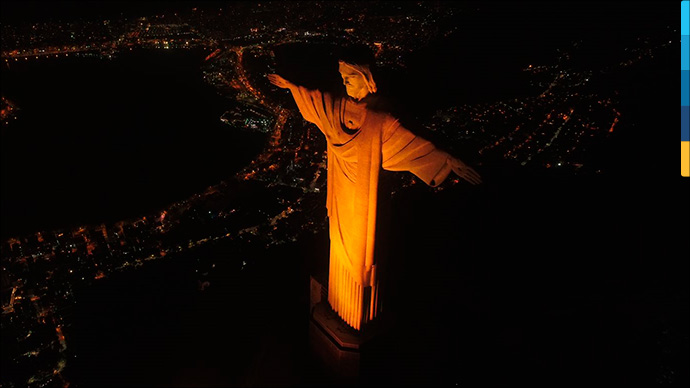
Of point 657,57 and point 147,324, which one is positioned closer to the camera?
point 147,324

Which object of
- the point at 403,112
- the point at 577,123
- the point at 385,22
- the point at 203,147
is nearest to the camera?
the point at 403,112

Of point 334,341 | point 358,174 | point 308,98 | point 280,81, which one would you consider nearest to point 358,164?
point 358,174

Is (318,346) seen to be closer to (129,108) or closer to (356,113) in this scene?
(356,113)

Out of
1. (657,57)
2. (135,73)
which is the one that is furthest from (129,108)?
(657,57)

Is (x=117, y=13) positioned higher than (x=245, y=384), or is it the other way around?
(x=117, y=13)

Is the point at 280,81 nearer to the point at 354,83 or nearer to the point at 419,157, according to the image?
the point at 354,83

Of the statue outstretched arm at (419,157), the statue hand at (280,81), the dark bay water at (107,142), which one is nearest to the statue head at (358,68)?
the statue outstretched arm at (419,157)

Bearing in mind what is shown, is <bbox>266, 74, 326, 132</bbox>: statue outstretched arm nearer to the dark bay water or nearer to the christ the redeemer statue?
the christ the redeemer statue

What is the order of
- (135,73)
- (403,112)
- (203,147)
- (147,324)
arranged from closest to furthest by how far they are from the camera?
(403,112)
(147,324)
(203,147)
(135,73)
